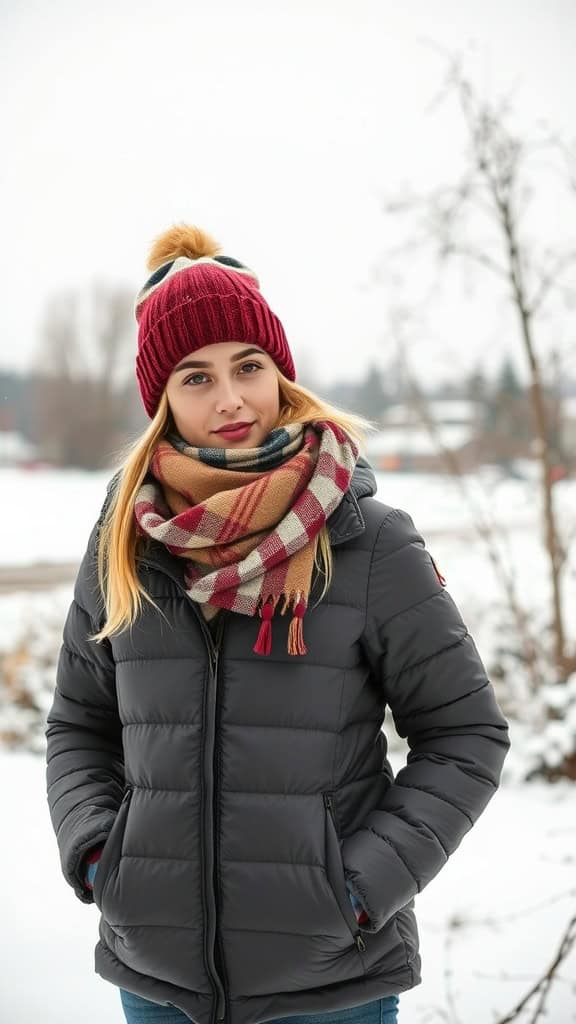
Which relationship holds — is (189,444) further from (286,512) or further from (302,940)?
(302,940)

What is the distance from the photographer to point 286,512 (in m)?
1.32

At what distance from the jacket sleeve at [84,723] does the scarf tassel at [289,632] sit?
357 mm

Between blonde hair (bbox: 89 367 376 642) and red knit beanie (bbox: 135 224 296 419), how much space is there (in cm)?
6

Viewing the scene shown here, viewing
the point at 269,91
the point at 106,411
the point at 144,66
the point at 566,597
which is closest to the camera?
the point at 566,597

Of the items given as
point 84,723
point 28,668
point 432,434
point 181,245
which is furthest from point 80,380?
point 84,723

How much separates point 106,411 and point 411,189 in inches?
142

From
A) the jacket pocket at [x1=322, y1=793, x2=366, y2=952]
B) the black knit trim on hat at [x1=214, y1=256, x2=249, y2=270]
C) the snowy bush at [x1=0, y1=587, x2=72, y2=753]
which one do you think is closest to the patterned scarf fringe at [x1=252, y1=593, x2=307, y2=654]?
the jacket pocket at [x1=322, y1=793, x2=366, y2=952]

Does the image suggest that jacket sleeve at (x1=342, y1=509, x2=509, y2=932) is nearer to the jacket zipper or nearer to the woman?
the woman

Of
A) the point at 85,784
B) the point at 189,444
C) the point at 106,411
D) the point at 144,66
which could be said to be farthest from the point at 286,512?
the point at 106,411

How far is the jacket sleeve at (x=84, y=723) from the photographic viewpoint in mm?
1458

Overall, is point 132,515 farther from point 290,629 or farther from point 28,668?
point 28,668

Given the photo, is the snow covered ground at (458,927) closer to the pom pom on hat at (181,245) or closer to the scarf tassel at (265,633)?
the scarf tassel at (265,633)

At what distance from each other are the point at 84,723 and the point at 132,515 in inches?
15.3

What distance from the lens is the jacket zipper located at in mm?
1222
